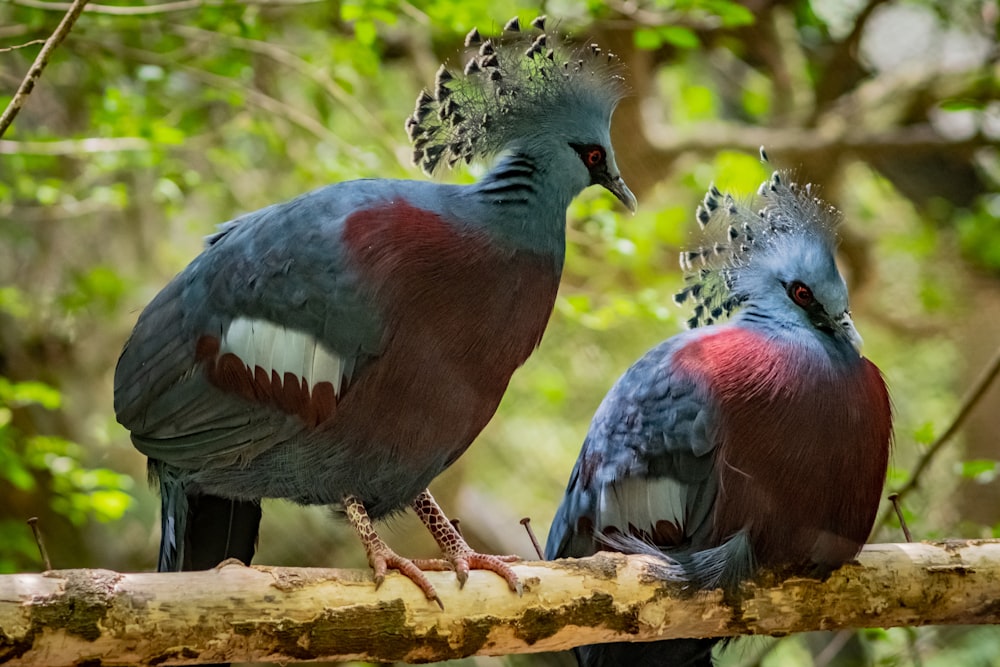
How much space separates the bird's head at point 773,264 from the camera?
2.41 m

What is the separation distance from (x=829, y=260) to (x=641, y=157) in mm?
2453

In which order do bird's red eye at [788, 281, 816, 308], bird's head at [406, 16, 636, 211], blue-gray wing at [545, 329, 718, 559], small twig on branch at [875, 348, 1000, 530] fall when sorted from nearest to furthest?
bird's head at [406, 16, 636, 211] → blue-gray wing at [545, 329, 718, 559] → bird's red eye at [788, 281, 816, 308] → small twig on branch at [875, 348, 1000, 530]

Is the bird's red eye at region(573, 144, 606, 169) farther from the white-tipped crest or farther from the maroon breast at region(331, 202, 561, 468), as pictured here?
the maroon breast at region(331, 202, 561, 468)

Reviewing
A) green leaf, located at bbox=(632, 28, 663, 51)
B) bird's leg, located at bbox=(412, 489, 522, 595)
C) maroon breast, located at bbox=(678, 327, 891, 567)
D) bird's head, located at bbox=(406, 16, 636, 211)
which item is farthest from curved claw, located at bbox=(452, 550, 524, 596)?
green leaf, located at bbox=(632, 28, 663, 51)

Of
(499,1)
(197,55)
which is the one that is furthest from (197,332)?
(499,1)

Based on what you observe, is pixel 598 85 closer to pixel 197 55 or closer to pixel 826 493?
pixel 826 493

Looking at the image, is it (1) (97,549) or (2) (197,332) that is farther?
(1) (97,549)

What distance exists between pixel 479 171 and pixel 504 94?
527 millimetres

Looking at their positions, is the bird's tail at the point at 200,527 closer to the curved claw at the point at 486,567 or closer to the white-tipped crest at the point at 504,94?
the curved claw at the point at 486,567

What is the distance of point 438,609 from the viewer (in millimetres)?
1869

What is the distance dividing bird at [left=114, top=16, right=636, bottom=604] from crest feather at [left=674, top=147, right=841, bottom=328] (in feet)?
1.52

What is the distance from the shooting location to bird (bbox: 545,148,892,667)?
224 cm

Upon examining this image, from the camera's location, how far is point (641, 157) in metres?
4.79

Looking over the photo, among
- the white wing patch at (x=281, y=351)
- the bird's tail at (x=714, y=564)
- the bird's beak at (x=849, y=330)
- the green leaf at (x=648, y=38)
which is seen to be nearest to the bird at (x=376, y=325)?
the white wing patch at (x=281, y=351)
